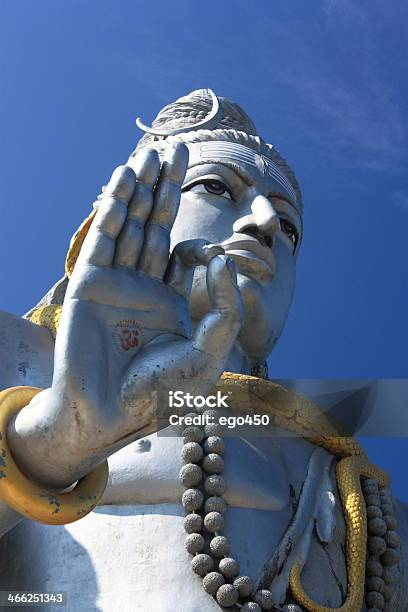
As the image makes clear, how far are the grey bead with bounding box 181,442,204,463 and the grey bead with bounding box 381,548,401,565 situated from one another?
44.5 inches

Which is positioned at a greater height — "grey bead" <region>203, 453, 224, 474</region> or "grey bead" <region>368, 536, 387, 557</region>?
"grey bead" <region>203, 453, 224, 474</region>

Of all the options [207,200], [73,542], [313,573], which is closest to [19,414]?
[73,542]

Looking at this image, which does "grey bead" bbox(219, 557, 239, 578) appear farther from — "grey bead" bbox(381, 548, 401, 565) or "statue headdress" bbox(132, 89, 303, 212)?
"statue headdress" bbox(132, 89, 303, 212)

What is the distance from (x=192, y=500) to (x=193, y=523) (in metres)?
0.11

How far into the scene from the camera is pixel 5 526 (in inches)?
153

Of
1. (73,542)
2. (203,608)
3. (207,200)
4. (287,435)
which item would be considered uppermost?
(207,200)

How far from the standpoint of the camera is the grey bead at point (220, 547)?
13.8ft

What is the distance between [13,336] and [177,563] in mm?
1415

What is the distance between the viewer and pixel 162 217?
3771mm

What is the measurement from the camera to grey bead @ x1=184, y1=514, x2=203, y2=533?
4301 millimetres

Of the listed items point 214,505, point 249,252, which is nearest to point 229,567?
Result: point 214,505

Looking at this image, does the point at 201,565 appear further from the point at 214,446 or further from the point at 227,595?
the point at 214,446

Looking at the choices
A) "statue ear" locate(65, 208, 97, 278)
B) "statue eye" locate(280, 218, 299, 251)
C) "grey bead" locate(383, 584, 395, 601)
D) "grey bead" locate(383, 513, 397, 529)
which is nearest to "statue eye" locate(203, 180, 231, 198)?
"statue eye" locate(280, 218, 299, 251)

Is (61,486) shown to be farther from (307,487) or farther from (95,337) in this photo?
(307,487)
